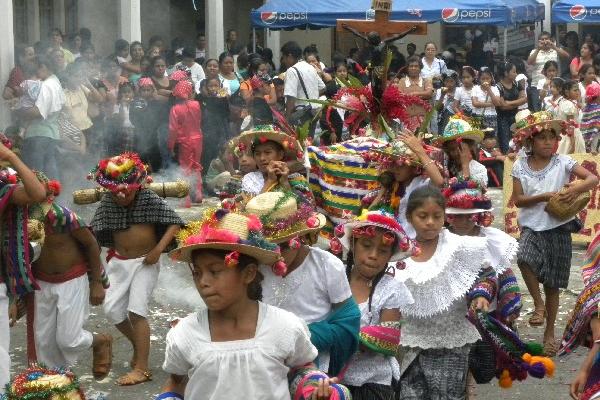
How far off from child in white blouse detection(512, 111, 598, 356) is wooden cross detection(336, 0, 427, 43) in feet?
6.91

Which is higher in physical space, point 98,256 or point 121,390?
point 98,256

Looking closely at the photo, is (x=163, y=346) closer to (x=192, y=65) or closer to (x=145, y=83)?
(x=145, y=83)

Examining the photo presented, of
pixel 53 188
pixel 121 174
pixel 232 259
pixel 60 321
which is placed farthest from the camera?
pixel 121 174

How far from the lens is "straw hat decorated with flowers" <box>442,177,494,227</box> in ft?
22.6

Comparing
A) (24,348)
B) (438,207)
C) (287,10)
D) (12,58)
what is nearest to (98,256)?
(24,348)

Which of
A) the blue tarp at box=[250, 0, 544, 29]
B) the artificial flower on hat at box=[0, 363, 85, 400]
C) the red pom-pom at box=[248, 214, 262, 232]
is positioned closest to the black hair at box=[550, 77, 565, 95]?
the blue tarp at box=[250, 0, 544, 29]

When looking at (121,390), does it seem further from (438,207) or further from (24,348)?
(438,207)

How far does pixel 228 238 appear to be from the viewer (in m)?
4.25

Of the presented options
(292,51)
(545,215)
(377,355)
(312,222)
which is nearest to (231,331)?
(312,222)

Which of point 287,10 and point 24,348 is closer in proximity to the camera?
point 24,348

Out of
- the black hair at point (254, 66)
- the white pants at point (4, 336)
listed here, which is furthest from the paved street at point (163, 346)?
the black hair at point (254, 66)

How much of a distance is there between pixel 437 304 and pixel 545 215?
296 cm

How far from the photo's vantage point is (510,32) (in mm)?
30516

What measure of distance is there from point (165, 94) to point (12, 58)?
6.84 ft
